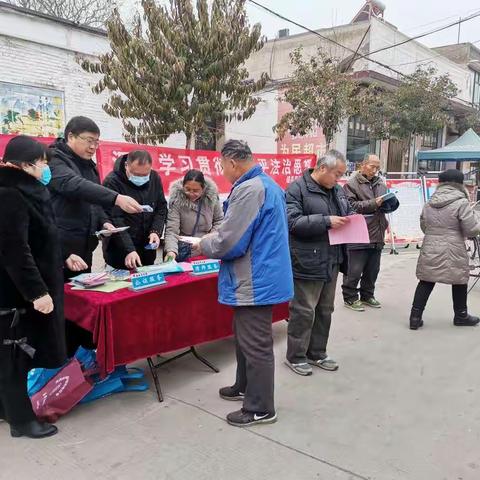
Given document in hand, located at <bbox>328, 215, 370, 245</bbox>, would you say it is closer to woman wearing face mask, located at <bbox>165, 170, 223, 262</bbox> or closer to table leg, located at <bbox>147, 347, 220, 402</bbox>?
woman wearing face mask, located at <bbox>165, 170, 223, 262</bbox>

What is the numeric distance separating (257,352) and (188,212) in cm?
151

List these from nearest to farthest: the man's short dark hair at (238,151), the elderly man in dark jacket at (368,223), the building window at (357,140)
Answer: the man's short dark hair at (238,151), the elderly man in dark jacket at (368,223), the building window at (357,140)

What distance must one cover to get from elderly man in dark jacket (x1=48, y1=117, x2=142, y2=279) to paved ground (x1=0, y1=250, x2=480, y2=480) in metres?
1.07

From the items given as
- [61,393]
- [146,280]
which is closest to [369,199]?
[146,280]

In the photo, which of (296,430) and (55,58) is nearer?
(296,430)

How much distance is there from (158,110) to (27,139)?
5.08 m

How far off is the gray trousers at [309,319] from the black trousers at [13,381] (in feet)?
5.92

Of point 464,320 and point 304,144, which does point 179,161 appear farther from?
point 304,144

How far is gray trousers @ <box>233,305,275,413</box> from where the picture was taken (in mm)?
2703

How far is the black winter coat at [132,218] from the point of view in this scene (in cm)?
351

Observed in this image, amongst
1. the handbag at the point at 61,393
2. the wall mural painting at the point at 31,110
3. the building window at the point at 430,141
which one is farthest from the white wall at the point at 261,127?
the building window at the point at 430,141

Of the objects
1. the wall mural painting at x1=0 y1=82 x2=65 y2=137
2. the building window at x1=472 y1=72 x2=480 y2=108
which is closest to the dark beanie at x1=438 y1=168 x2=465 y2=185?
the wall mural painting at x1=0 y1=82 x2=65 y2=137

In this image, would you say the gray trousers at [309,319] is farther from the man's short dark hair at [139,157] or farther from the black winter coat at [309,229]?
the man's short dark hair at [139,157]

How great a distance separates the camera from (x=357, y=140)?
17.5 m
